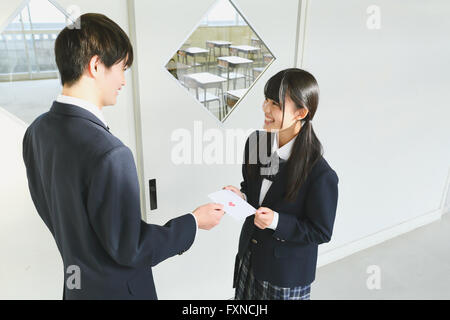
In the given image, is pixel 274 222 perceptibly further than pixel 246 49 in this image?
No

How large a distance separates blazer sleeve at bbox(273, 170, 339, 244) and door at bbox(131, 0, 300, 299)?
0.81 m

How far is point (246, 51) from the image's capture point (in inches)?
82.9

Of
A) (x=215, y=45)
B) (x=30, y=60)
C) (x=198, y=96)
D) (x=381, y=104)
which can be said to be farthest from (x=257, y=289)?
(x=381, y=104)

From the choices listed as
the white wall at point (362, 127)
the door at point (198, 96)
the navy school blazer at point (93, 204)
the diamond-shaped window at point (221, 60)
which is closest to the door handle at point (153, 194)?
the door at point (198, 96)

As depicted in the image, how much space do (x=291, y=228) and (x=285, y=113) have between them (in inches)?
17.7

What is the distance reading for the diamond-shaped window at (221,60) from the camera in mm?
1898

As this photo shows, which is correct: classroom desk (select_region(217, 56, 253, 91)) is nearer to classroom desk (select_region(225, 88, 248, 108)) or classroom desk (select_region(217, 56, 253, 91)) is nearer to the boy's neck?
classroom desk (select_region(225, 88, 248, 108))

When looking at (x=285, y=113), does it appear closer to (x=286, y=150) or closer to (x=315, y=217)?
(x=286, y=150)

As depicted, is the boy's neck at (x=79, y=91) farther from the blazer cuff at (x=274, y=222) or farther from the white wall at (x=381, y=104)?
the white wall at (x=381, y=104)

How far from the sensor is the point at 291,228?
55.7 inches

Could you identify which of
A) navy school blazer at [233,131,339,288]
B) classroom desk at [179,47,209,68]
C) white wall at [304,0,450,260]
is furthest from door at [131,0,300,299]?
navy school blazer at [233,131,339,288]

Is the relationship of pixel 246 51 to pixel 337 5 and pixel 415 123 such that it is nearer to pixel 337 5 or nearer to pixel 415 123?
pixel 337 5

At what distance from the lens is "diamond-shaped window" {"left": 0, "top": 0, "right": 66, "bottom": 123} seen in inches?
60.0

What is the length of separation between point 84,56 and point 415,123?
297 cm
